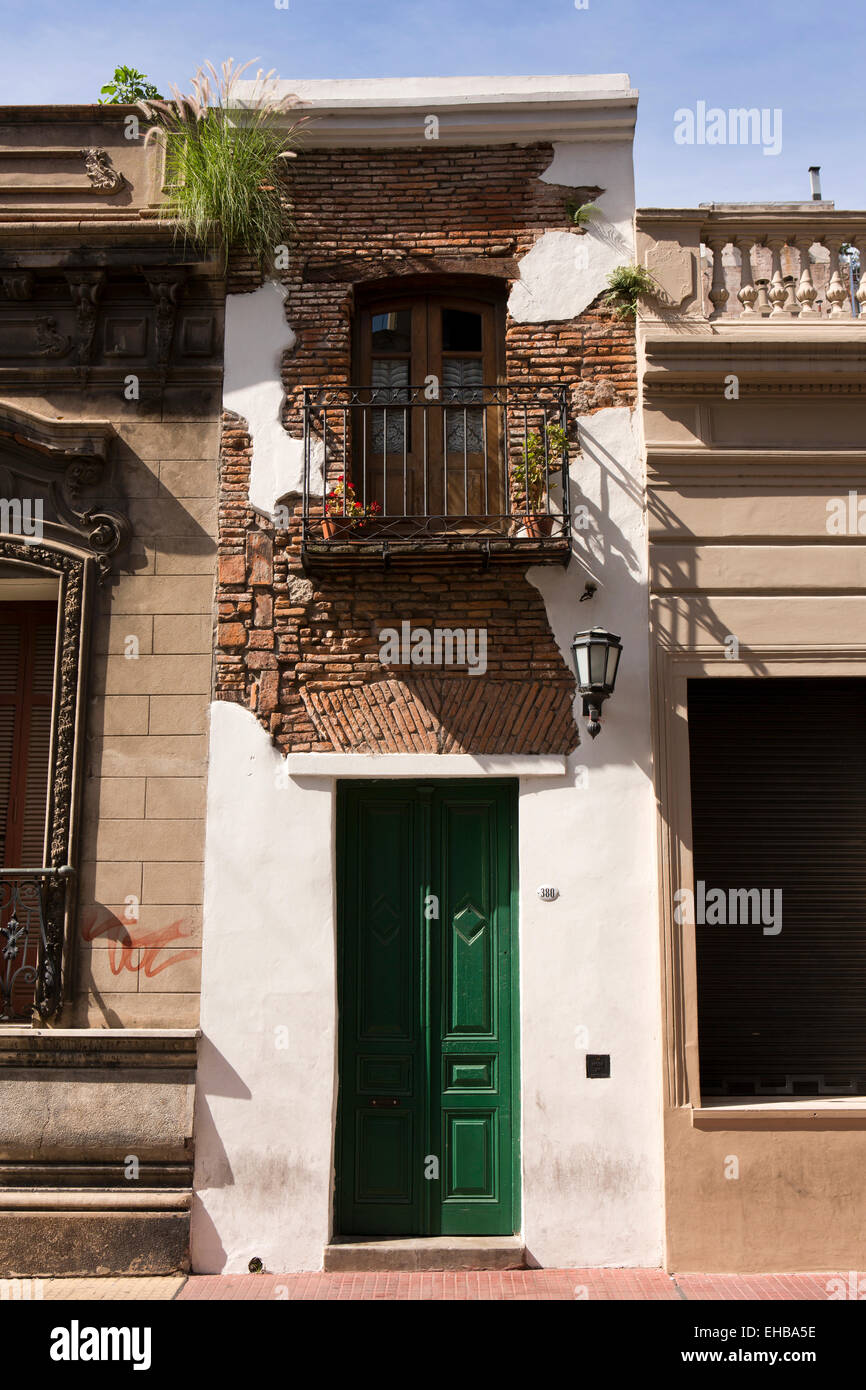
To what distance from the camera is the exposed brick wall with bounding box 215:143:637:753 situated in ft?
23.7

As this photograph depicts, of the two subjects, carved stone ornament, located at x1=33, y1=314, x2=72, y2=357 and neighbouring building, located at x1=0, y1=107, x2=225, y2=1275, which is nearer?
neighbouring building, located at x1=0, y1=107, x2=225, y2=1275

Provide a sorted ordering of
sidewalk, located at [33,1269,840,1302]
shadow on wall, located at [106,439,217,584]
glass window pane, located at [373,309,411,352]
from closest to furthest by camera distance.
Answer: sidewalk, located at [33,1269,840,1302] < shadow on wall, located at [106,439,217,584] < glass window pane, located at [373,309,411,352]

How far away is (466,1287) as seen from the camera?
20.9ft

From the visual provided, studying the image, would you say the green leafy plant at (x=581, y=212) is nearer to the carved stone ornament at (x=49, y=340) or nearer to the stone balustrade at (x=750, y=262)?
the stone balustrade at (x=750, y=262)

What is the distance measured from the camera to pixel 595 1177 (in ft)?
22.1

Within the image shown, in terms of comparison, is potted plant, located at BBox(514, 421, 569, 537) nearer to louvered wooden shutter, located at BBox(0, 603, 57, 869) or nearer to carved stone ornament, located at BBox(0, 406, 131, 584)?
carved stone ornament, located at BBox(0, 406, 131, 584)

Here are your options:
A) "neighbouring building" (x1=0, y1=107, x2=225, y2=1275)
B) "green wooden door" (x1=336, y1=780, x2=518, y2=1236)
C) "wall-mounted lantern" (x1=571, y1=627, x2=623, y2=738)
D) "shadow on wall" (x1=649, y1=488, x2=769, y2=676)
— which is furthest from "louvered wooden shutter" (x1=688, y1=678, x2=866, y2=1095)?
"neighbouring building" (x1=0, y1=107, x2=225, y2=1275)

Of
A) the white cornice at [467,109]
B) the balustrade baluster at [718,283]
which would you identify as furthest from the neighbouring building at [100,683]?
the balustrade baluster at [718,283]

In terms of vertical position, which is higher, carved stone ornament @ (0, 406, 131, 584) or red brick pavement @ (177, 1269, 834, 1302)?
carved stone ornament @ (0, 406, 131, 584)

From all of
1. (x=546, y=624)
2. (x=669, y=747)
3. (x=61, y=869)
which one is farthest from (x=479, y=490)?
(x=61, y=869)

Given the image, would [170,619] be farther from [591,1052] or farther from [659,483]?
[591,1052]

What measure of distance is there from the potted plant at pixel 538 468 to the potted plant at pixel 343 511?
1030 millimetres

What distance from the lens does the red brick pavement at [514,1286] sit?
6.23 m

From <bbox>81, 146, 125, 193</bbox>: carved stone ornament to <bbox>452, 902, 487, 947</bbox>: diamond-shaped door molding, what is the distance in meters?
5.68
